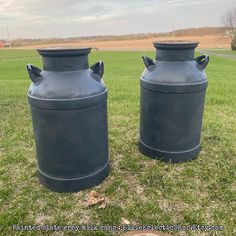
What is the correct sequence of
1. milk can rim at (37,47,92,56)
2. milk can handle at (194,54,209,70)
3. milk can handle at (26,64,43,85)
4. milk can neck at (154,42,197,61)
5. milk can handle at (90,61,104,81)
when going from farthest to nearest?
milk can handle at (194,54,209,70) → milk can neck at (154,42,197,61) → milk can handle at (90,61,104,81) → milk can handle at (26,64,43,85) → milk can rim at (37,47,92,56)

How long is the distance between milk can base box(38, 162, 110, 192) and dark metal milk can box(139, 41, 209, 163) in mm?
973

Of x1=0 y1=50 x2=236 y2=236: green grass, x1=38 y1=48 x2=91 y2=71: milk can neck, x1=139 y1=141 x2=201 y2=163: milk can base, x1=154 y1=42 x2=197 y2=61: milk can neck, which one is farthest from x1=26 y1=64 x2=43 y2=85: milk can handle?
x1=139 y1=141 x2=201 y2=163: milk can base

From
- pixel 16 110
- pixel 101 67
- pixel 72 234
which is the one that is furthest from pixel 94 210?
pixel 16 110

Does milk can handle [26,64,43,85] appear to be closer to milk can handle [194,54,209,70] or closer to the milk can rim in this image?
the milk can rim

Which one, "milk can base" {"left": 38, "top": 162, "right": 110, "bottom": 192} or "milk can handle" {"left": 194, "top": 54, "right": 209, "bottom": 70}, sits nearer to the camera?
"milk can base" {"left": 38, "top": 162, "right": 110, "bottom": 192}

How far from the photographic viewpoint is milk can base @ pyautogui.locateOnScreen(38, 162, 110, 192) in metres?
3.19

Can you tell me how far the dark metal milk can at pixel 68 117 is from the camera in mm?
2830

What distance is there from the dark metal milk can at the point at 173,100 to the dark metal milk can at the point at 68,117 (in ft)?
2.52

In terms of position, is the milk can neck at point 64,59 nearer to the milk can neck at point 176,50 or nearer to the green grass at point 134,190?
the milk can neck at point 176,50

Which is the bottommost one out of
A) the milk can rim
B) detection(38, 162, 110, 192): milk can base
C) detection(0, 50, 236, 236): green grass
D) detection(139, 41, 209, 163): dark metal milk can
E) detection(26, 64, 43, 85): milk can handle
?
detection(0, 50, 236, 236): green grass

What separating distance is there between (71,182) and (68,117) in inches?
31.7

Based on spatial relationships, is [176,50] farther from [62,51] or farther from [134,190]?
[134,190]

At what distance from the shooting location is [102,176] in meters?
3.40

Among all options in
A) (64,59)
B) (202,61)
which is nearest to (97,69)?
(64,59)
